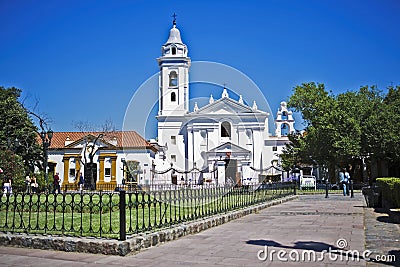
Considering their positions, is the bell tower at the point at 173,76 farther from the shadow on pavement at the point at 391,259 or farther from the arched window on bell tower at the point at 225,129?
the shadow on pavement at the point at 391,259

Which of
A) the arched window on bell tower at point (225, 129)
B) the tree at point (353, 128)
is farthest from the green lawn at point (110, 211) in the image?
the arched window on bell tower at point (225, 129)

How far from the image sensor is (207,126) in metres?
58.7

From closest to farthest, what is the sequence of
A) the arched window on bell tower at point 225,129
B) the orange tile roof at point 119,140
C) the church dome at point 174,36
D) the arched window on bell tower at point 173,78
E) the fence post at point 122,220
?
the fence post at point 122,220 → the orange tile roof at point 119,140 → the church dome at point 174,36 → the arched window on bell tower at point 173,78 → the arched window on bell tower at point 225,129

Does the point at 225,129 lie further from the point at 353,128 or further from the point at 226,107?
the point at 353,128

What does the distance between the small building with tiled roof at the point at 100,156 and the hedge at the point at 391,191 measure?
3295cm

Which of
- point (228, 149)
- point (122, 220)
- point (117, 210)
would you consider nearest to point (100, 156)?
point (228, 149)

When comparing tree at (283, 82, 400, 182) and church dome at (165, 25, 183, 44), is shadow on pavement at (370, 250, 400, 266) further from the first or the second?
church dome at (165, 25, 183, 44)

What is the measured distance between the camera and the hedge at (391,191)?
37.4 feet

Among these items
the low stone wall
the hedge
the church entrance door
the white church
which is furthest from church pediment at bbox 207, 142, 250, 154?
the low stone wall

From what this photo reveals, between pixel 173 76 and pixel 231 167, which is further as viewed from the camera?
pixel 173 76

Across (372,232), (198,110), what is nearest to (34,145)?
(198,110)

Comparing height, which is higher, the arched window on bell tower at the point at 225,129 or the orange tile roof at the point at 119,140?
the arched window on bell tower at the point at 225,129

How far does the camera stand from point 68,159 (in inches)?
1905

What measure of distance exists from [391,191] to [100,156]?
38603 millimetres
